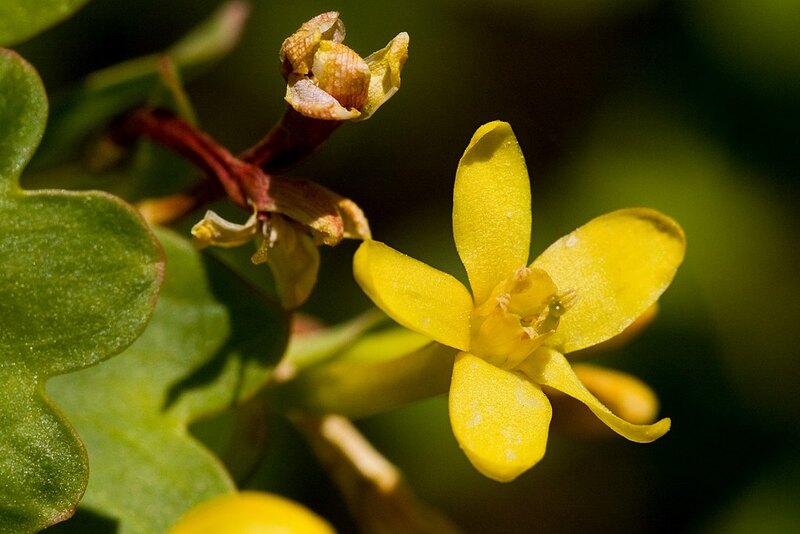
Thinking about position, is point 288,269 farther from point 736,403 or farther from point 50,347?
point 736,403

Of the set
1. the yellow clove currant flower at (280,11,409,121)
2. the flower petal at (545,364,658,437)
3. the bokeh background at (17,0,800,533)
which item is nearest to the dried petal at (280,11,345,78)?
the yellow clove currant flower at (280,11,409,121)

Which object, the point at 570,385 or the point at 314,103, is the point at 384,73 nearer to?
the point at 314,103

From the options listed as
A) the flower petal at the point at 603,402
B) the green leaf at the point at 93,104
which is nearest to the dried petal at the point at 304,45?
the green leaf at the point at 93,104

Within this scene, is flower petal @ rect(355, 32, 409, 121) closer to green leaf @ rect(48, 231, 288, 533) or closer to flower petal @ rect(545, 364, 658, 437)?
green leaf @ rect(48, 231, 288, 533)

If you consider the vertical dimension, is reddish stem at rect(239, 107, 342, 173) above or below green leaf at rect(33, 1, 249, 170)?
above

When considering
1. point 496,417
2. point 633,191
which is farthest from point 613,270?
point 633,191
